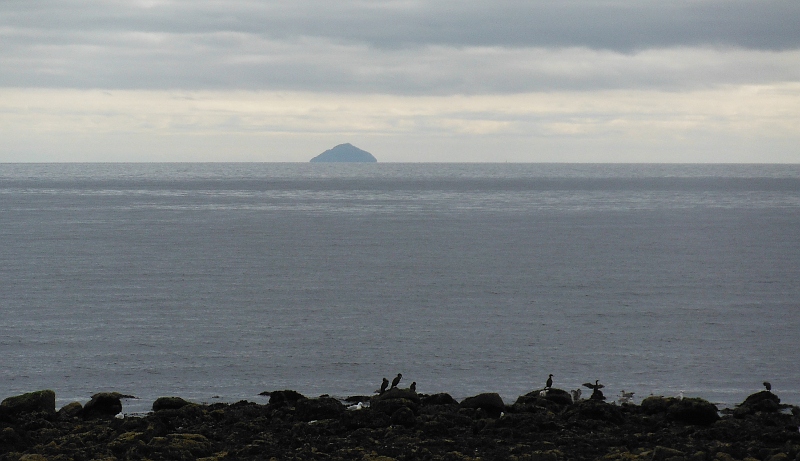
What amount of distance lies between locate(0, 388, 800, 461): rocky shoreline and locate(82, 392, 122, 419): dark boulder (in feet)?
→ 0.12

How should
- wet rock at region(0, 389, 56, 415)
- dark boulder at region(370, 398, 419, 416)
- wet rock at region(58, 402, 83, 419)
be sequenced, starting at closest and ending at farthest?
wet rock at region(0, 389, 56, 415) → dark boulder at region(370, 398, 419, 416) → wet rock at region(58, 402, 83, 419)

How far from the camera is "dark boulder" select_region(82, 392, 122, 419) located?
32000 mm

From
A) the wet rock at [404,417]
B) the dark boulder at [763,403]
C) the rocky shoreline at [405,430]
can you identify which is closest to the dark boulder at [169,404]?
the rocky shoreline at [405,430]

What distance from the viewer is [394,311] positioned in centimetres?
5766

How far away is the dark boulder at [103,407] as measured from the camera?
32000 mm

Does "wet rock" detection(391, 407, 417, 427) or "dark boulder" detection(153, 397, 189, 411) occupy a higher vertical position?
"wet rock" detection(391, 407, 417, 427)

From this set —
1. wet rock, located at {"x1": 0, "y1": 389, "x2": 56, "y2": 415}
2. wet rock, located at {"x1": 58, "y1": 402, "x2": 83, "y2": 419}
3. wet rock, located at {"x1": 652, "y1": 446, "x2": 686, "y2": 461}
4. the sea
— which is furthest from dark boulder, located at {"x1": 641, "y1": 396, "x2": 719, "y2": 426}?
wet rock, located at {"x1": 0, "y1": 389, "x2": 56, "y2": 415}

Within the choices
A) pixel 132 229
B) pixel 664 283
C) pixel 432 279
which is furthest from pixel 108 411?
pixel 132 229

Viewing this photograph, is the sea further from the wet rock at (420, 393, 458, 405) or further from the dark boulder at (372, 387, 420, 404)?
the dark boulder at (372, 387, 420, 404)

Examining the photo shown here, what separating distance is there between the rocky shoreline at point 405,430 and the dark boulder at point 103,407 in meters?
0.04

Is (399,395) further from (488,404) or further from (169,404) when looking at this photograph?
(169,404)

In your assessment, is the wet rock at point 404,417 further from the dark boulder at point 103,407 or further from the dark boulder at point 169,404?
the dark boulder at point 103,407

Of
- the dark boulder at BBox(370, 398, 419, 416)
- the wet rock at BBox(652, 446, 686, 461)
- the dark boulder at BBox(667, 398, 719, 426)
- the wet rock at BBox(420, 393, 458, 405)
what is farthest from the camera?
the wet rock at BBox(420, 393, 458, 405)

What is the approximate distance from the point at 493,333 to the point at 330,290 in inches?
769
